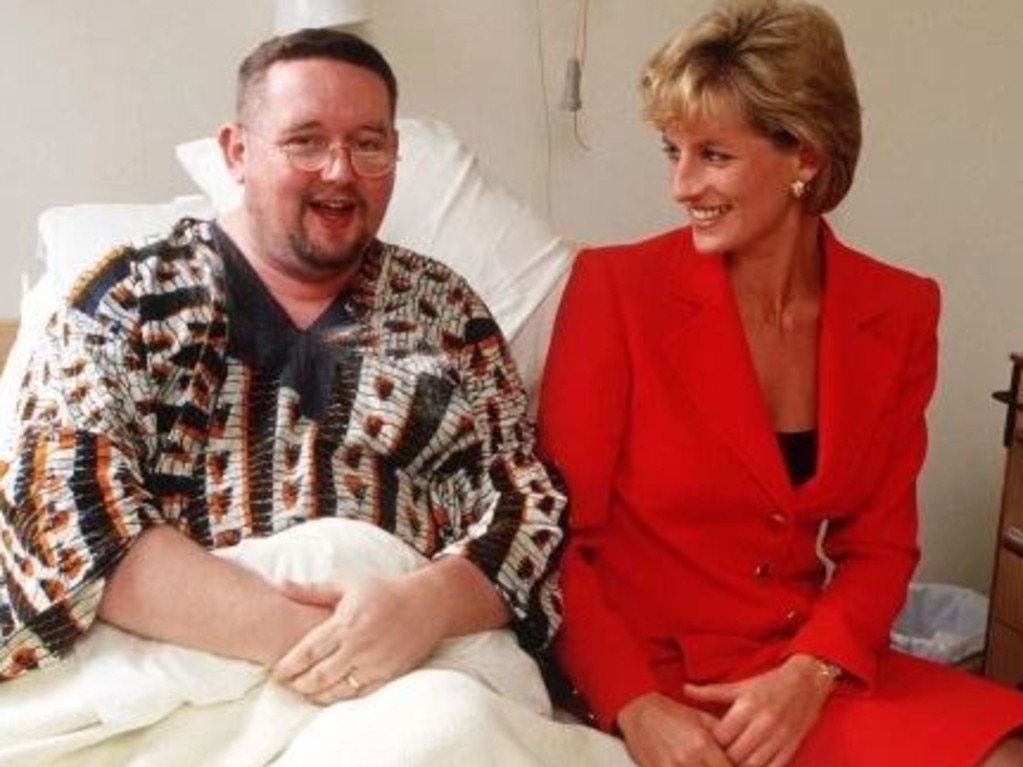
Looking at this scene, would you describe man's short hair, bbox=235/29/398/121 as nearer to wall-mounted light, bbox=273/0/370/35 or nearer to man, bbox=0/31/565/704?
man, bbox=0/31/565/704

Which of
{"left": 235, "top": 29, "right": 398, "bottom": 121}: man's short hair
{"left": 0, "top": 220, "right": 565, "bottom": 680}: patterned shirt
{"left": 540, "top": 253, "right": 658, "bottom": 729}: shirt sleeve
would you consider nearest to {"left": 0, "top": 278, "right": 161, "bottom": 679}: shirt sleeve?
{"left": 0, "top": 220, "right": 565, "bottom": 680}: patterned shirt

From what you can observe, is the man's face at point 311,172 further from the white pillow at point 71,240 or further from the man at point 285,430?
the white pillow at point 71,240

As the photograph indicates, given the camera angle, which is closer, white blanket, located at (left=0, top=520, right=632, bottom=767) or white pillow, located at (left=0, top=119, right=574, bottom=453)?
white blanket, located at (left=0, top=520, right=632, bottom=767)

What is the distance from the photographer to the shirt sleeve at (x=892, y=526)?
148 centimetres

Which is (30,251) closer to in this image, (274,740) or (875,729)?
(274,740)

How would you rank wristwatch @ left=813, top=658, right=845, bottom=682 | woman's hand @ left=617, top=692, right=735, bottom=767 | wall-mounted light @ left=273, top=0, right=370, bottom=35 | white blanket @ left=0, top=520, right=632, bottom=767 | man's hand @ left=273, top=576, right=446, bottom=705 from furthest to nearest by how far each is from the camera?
wall-mounted light @ left=273, top=0, right=370, bottom=35
wristwatch @ left=813, top=658, right=845, bottom=682
woman's hand @ left=617, top=692, right=735, bottom=767
man's hand @ left=273, top=576, right=446, bottom=705
white blanket @ left=0, top=520, right=632, bottom=767

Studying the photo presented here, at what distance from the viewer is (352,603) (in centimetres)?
123

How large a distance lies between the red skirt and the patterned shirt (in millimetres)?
325

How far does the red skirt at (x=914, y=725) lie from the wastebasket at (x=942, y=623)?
31.5 inches

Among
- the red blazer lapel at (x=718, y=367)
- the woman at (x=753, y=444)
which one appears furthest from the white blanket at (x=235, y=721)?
the red blazer lapel at (x=718, y=367)

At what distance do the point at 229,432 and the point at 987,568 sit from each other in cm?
180

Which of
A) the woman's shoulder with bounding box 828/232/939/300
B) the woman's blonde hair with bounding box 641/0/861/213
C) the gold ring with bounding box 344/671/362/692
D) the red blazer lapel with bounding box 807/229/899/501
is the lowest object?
the gold ring with bounding box 344/671/362/692

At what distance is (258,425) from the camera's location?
55.7 inches

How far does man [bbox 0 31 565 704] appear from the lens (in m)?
1.21
